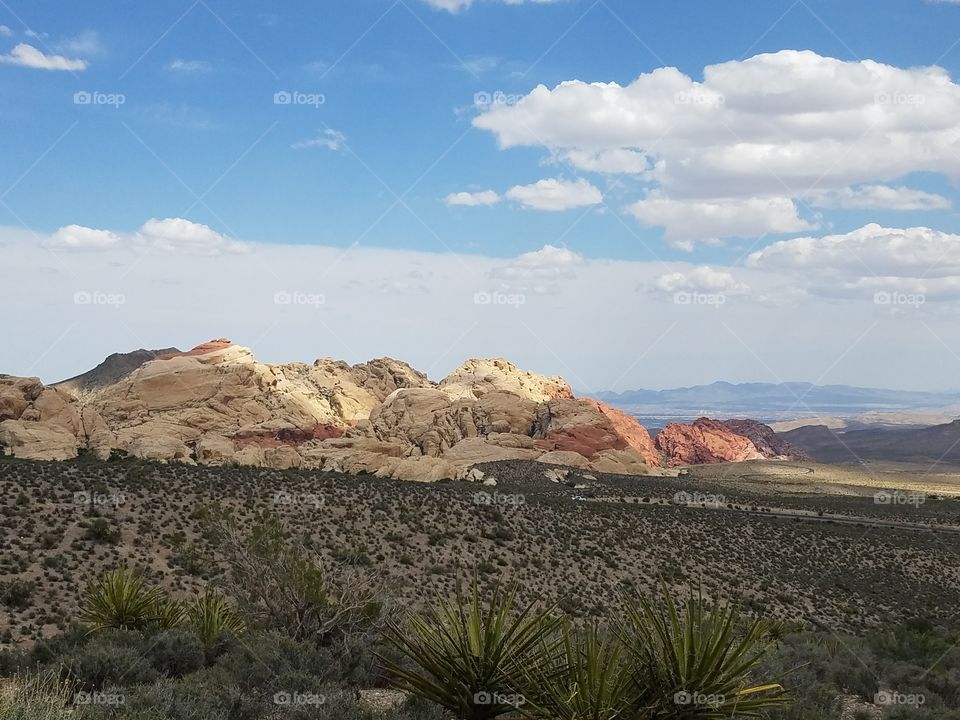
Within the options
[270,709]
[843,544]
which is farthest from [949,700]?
[843,544]

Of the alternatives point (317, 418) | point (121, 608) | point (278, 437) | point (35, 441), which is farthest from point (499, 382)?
point (121, 608)

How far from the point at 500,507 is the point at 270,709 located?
86.4 ft

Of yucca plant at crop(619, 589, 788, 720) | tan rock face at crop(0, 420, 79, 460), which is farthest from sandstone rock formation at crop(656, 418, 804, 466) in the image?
yucca plant at crop(619, 589, 788, 720)

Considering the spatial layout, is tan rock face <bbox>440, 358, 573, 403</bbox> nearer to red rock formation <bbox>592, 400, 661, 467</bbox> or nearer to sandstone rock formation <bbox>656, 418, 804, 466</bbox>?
red rock formation <bbox>592, 400, 661, 467</bbox>
